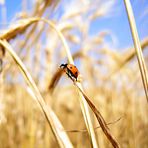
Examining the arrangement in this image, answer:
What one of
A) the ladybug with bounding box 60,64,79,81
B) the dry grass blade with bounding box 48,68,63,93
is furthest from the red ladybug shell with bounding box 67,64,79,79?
the dry grass blade with bounding box 48,68,63,93

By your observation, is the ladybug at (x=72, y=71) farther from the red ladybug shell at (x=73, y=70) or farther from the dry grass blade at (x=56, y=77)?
the dry grass blade at (x=56, y=77)

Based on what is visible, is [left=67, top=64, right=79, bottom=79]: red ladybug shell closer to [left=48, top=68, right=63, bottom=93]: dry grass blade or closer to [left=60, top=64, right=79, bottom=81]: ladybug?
[left=60, top=64, right=79, bottom=81]: ladybug

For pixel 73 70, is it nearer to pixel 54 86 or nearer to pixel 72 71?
pixel 72 71

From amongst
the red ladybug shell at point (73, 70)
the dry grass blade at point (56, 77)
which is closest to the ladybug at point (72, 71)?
the red ladybug shell at point (73, 70)

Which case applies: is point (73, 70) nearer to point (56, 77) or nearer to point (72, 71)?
point (72, 71)

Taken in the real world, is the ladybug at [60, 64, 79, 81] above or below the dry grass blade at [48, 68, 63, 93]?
below

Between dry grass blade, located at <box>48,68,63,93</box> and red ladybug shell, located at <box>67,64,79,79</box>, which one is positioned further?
dry grass blade, located at <box>48,68,63,93</box>

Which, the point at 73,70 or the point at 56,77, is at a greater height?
the point at 56,77

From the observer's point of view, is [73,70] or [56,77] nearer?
[73,70]

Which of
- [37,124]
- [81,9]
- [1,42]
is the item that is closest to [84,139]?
[37,124]

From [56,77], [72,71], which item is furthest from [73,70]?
[56,77]

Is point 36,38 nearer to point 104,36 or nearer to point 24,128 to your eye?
point 24,128
